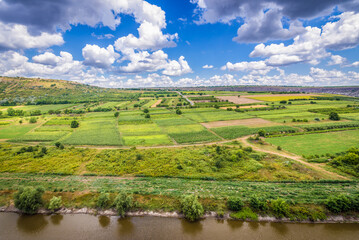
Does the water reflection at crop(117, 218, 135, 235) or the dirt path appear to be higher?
the dirt path

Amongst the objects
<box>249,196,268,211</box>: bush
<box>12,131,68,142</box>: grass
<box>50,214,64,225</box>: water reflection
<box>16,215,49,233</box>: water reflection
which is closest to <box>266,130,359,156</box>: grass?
<box>249,196,268,211</box>: bush

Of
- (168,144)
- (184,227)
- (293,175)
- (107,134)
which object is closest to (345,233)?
(293,175)

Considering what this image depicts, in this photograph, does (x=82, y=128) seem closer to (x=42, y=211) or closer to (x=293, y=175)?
(x=42, y=211)

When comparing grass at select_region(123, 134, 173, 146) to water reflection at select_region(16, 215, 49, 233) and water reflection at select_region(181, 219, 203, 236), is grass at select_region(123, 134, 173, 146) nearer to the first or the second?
water reflection at select_region(16, 215, 49, 233)

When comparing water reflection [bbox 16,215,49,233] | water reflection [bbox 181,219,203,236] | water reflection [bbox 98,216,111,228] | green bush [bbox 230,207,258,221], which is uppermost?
green bush [bbox 230,207,258,221]

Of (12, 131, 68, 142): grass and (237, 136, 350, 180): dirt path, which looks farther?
(12, 131, 68, 142): grass

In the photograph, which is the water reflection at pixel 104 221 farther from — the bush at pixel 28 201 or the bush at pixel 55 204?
the bush at pixel 28 201
